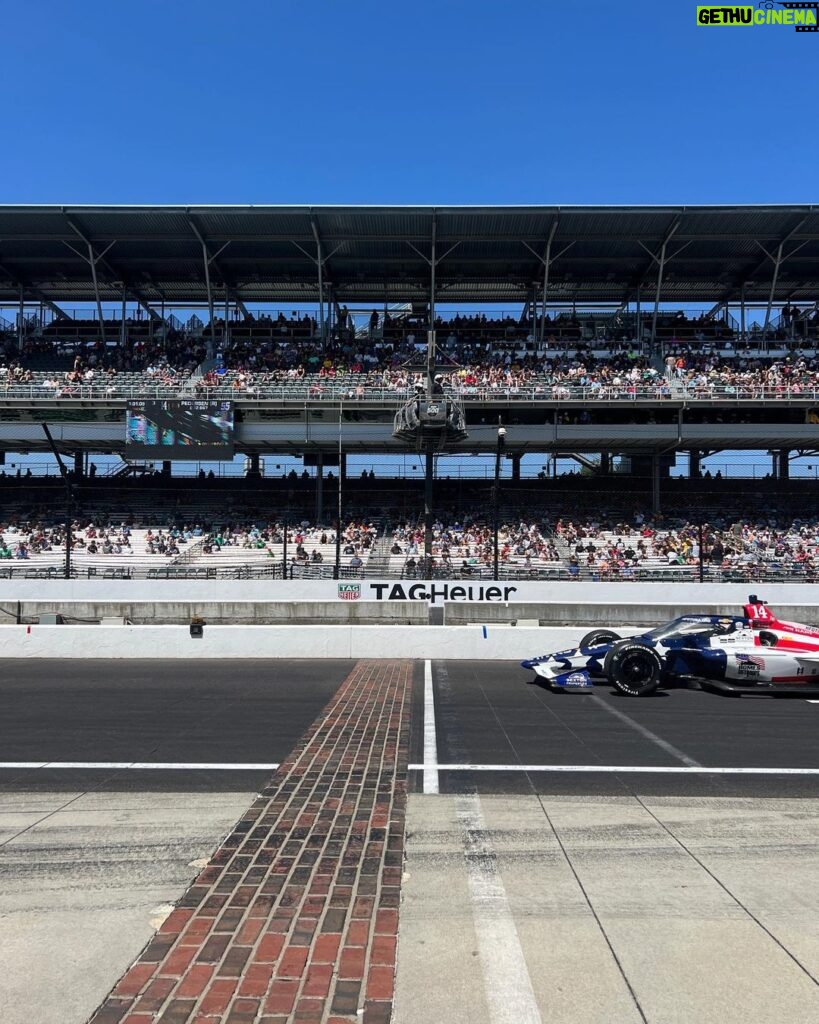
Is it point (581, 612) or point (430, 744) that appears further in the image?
point (581, 612)

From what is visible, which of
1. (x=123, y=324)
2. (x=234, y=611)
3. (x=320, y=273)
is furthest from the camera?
(x=123, y=324)

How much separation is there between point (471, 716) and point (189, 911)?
608cm

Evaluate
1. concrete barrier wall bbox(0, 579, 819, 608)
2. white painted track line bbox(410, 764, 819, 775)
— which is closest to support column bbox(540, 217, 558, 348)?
concrete barrier wall bbox(0, 579, 819, 608)

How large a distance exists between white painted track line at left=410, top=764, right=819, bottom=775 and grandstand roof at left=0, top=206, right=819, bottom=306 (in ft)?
98.4

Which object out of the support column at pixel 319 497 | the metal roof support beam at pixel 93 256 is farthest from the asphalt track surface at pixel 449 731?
the metal roof support beam at pixel 93 256

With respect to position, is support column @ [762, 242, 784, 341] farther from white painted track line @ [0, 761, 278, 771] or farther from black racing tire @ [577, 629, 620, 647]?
white painted track line @ [0, 761, 278, 771]

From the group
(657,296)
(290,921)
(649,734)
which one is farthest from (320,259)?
(290,921)

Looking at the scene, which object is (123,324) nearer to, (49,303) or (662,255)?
(49,303)

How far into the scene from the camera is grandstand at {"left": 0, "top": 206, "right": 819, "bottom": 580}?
104ft

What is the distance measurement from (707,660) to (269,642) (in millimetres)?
8370

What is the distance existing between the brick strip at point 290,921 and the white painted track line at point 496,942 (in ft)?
1.53

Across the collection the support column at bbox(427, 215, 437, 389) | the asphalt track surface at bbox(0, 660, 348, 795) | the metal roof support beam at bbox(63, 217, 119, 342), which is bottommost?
the asphalt track surface at bbox(0, 660, 348, 795)

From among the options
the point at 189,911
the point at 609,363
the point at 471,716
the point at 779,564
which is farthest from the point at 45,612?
the point at 609,363

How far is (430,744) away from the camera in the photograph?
8586 millimetres
